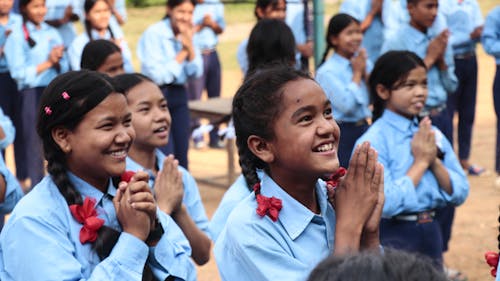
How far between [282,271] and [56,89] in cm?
99

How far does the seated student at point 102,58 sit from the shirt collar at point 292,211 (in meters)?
2.66

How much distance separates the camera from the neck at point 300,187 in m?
2.77

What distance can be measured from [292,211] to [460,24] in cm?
665

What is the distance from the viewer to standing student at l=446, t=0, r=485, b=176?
29.6ft

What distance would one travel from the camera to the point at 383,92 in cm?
512

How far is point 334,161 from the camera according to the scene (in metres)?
2.70

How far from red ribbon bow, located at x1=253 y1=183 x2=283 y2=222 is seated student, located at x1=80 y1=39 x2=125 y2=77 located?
2.72m

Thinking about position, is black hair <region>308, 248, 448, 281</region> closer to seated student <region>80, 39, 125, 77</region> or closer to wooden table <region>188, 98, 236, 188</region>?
seated student <region>80, 39, 125, 77</region>

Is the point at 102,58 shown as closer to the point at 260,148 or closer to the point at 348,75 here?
the point at 348,75

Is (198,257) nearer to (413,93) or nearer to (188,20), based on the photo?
(413,93)

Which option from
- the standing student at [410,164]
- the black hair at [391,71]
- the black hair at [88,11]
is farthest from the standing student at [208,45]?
the standing student at [410,164]

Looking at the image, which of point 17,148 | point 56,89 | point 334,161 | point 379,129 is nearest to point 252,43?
point 379,129

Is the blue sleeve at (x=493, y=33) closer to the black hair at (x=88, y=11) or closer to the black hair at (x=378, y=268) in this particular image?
the black hair at (x=88, y=11)

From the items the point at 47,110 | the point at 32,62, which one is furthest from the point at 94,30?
the point at 47,110
